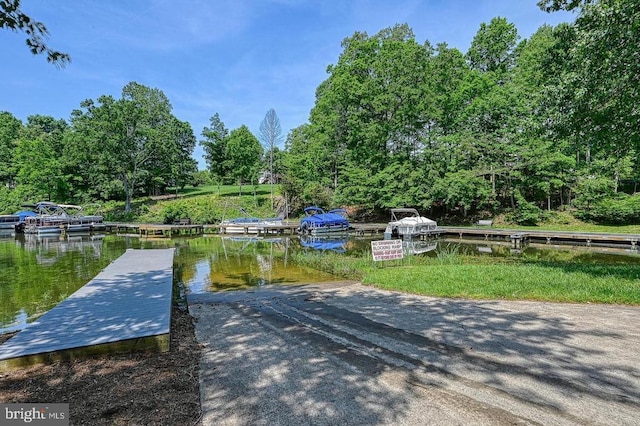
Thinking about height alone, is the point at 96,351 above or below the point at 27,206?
below

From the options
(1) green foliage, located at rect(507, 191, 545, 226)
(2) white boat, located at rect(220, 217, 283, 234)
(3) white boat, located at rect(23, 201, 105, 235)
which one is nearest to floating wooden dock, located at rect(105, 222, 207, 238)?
(3) white boat, located at rect(23, 201, 105, 235)

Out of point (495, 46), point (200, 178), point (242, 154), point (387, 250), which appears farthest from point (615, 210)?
point (200, 178)

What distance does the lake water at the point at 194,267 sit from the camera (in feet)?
31.4

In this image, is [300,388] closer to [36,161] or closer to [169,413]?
[169,413]

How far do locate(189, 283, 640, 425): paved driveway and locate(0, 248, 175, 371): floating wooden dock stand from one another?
79cm

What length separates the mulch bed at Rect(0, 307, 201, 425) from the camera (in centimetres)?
294

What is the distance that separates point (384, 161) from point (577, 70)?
79.1ft

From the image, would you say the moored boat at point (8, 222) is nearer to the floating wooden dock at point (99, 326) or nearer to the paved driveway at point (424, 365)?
the floating wooden dock at point (99, 326)

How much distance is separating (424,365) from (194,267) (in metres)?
12.5

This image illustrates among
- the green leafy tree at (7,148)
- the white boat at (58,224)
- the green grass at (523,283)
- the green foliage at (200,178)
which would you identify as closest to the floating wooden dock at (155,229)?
the white boat at (58,224)

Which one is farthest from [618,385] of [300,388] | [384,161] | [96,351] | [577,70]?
[384,161]

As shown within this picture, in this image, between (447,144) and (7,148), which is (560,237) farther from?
(7,148)

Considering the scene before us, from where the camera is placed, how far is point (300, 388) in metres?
3.43
